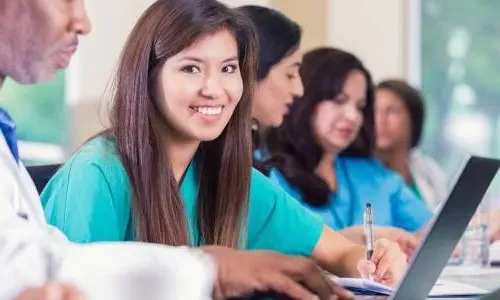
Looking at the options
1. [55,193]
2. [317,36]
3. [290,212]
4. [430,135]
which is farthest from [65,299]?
[430,135]

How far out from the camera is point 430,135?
158 inches

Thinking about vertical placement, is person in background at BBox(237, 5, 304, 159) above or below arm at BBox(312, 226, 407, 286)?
above

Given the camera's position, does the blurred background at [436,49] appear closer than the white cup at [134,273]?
No

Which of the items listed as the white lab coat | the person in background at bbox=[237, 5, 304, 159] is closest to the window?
the person in background at bbox=[237, 5, 304, 159]

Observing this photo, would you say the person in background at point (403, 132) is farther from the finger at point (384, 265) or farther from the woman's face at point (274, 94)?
the finger at point (384, 265)

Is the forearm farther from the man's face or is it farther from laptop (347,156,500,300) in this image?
the man's face

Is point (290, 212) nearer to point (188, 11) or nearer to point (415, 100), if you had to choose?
point (188, 11)

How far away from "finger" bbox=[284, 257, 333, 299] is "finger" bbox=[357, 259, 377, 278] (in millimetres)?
644

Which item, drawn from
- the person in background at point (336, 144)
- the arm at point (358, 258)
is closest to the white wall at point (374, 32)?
the person in background at point (336, 144)

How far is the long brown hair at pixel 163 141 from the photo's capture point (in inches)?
56.0

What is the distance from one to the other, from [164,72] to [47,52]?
668mm

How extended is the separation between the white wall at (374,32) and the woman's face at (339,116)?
914 mm

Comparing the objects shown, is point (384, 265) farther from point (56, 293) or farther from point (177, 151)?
point (56, 293)

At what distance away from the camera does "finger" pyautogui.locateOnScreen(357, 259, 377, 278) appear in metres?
1.48
